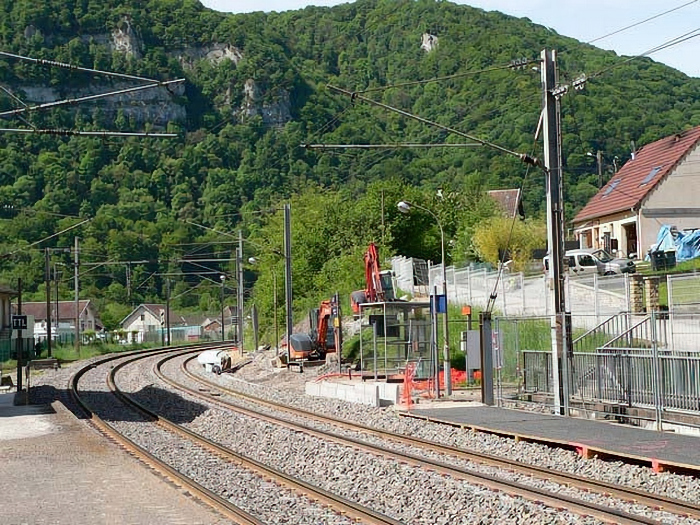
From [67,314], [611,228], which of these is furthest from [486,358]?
[67,314]

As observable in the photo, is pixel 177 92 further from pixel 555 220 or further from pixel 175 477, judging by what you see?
pixel 175 477

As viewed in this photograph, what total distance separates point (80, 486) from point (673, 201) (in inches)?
1815

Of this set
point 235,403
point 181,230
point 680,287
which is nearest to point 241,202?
point 181,230

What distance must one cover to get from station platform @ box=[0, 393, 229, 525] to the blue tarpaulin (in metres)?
32.0

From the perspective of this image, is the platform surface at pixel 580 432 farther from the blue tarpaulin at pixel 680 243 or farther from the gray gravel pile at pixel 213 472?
the blue tarpaulin at pixel 680 243

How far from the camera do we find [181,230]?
285 ft

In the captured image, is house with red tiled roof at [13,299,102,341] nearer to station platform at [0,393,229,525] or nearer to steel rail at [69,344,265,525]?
steel rail at [69,344,265,525]

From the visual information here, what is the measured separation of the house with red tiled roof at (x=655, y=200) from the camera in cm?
5550

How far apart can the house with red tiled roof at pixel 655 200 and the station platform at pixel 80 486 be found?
39.2m

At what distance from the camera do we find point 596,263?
49094 millimetres

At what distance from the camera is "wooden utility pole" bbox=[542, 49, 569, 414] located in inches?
931

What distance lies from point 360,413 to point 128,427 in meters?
6.01

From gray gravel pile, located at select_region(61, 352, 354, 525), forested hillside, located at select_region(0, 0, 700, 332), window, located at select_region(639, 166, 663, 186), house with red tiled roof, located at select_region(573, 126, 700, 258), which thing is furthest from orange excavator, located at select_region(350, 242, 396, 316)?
window, located at select_region(639, 166, 663, 186)

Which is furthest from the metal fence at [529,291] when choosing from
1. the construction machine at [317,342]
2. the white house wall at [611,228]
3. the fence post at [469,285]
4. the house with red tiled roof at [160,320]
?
the house with red tiled roof at [160,320]
